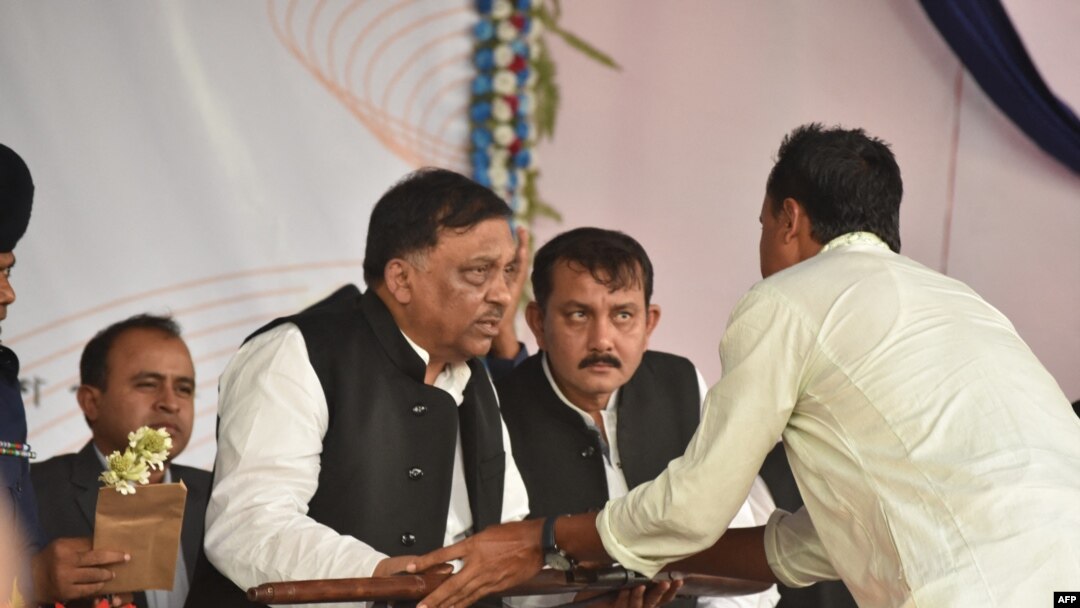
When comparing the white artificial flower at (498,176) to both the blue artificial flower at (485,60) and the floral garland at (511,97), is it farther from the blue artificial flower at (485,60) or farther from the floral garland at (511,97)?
the blue artificial flower at (485,60)

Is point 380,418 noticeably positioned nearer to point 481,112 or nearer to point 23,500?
point 23,500

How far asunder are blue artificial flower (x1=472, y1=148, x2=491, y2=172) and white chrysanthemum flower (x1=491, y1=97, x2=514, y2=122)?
0.55ft

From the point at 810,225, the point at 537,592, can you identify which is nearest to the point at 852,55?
the point at 810,225

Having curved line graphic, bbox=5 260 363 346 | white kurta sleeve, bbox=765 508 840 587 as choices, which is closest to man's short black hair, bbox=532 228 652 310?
white kurta sleeve, bbox=765 508 840 587

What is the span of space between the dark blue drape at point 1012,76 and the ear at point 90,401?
4040mm

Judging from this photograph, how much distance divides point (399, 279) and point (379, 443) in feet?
→ 1.59

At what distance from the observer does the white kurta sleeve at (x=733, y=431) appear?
3.06 meters

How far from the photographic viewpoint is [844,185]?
133 inches

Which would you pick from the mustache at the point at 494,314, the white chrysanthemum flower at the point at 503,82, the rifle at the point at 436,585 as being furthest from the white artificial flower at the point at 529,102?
the rifle at the point at 436,585

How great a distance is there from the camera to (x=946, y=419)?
115 inches

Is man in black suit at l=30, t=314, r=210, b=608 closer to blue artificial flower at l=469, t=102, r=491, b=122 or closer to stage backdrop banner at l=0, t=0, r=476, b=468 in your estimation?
stage backdrop banner at l=0, t=0, r=476, b=468

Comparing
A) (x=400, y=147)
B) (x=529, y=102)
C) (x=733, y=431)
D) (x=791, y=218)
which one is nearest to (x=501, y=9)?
(x=529, y=102)

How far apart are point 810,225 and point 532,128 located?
351 cm

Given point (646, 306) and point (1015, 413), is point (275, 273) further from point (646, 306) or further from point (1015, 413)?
point (1015, 413)
